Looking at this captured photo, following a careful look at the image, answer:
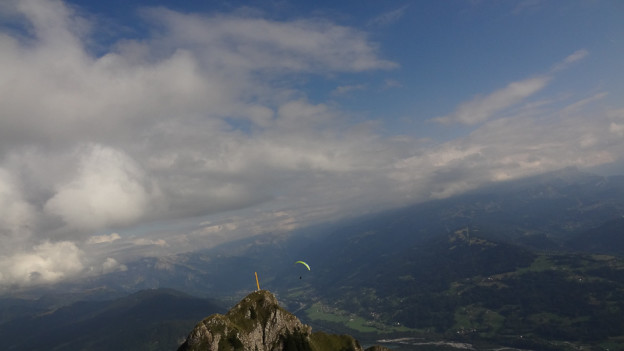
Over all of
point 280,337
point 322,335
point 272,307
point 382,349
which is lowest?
point 382,349

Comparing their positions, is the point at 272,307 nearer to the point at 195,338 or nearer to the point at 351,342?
the point at 195,338

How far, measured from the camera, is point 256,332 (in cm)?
14262

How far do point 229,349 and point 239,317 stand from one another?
17057mm

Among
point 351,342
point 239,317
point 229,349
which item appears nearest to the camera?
point 229,349

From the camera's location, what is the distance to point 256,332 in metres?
143

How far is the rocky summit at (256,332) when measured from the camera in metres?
130

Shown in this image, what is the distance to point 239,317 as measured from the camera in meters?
145

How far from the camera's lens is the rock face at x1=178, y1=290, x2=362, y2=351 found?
426 ft

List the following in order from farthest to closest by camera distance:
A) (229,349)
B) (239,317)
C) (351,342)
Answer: (351,342) → (239,317) → (229,349)

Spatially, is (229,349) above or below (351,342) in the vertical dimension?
above

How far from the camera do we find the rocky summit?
5113 inches

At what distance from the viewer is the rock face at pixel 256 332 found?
12988cm

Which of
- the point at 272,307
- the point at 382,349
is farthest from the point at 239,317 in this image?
the point at 382,349

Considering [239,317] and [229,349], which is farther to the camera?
[239,317]
